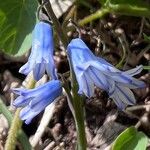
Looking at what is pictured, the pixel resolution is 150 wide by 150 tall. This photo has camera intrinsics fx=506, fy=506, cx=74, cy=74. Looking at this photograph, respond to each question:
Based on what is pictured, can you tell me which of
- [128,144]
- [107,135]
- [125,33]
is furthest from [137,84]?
[125,33]

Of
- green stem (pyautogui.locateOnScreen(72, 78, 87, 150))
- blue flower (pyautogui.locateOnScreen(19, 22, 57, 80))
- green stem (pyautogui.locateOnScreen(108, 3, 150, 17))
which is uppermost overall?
blue flower (pyautogui.locateOnScreen(19, 22, 57, 80))

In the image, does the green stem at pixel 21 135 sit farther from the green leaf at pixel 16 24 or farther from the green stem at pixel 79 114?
the green stem at pixel 79 114

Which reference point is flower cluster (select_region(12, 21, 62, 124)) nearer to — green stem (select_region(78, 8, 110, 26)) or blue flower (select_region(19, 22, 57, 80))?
blue flower (select_region(19, 22, 57, 80))

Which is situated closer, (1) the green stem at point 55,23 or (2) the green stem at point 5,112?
(1) the green stem at point 55,23

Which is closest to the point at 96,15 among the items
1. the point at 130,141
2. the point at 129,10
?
the point at 129,10

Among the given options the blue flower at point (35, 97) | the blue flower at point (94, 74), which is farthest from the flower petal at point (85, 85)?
the blue flower at point (35, 97)

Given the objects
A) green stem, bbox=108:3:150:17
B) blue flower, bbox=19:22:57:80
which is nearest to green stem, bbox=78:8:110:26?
green stem, bbox=108:3:150:17

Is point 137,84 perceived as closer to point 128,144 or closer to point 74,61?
point 74,61
